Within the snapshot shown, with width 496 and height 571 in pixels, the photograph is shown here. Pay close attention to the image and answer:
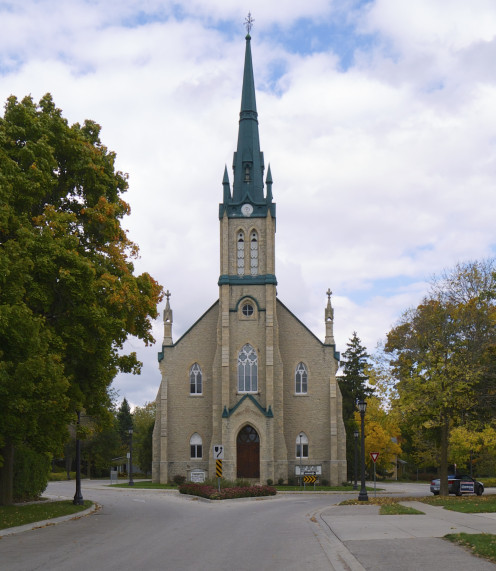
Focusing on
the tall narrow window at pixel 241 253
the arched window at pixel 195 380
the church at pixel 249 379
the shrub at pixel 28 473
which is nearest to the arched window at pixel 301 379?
the church at pixel 249 379

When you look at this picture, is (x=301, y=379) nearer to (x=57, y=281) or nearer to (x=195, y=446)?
(x=195, y=446)

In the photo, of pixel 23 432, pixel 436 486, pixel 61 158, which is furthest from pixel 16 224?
pixel 436 486

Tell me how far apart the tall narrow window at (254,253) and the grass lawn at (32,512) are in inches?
1044

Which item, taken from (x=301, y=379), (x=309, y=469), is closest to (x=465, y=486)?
(x=309, y=469)

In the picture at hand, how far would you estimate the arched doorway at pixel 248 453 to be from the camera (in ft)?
153

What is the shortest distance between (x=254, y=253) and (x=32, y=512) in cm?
3108

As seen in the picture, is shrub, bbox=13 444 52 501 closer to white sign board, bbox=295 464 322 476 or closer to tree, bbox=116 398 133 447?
white sign board, bbox=295 464 322 476

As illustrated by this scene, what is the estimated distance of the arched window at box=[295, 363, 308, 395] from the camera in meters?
49.2

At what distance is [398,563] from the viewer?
1104 cm

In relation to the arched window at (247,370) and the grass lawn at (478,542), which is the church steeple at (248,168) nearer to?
the arched window at (247,370)

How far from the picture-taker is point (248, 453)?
46.8 meters

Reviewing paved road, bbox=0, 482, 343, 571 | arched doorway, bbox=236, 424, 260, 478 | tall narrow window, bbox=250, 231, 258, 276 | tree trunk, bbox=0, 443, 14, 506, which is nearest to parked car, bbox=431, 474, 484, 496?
arched doorway, bbox=236, 424, 260, 478

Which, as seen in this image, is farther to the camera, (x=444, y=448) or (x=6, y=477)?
(x=444, y=448)

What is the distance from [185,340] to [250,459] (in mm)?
9528
